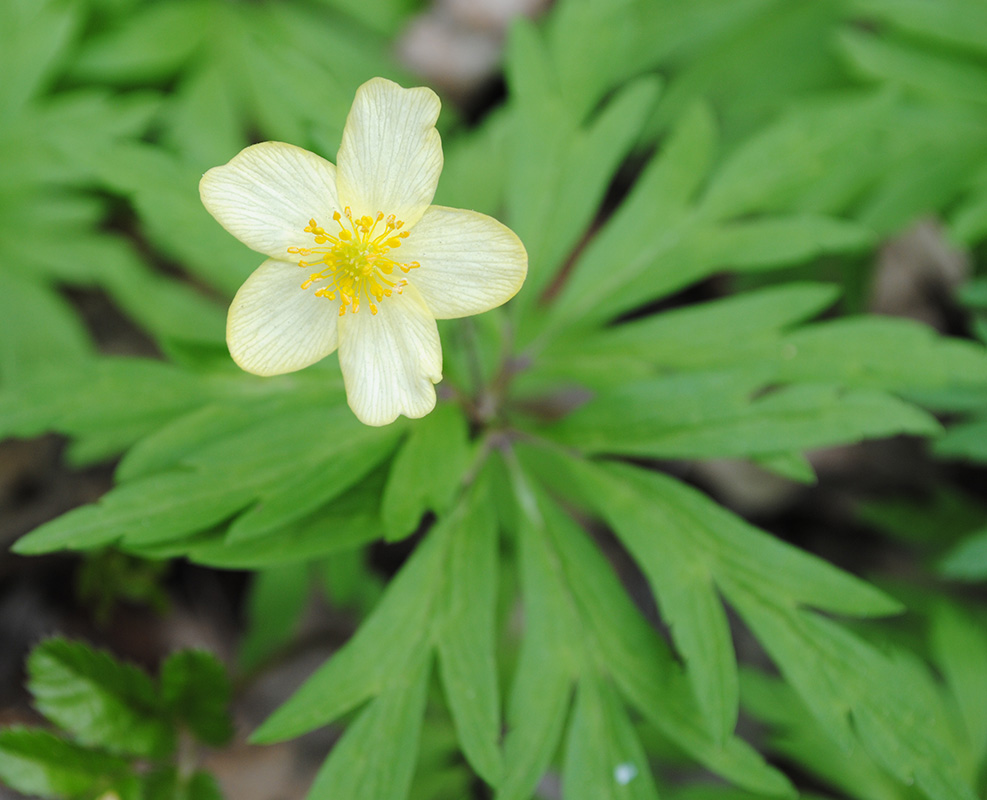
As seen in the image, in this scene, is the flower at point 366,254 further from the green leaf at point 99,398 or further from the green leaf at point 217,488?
the green leaf at point 99,398

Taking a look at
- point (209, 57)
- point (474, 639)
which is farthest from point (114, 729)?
point (209, 57)

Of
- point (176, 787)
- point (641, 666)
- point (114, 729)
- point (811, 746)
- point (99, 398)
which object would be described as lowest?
point (811, 746)

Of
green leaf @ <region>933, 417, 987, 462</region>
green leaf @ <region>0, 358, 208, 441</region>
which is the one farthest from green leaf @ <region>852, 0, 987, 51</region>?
green leaf @ <region>0, 358, 208, 441</region>

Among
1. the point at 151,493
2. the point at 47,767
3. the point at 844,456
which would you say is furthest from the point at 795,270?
the point at 47,767

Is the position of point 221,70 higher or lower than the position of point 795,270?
higher

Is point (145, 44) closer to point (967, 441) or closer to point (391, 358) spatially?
point (391, 358)

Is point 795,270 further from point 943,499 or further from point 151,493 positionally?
point 151,493
